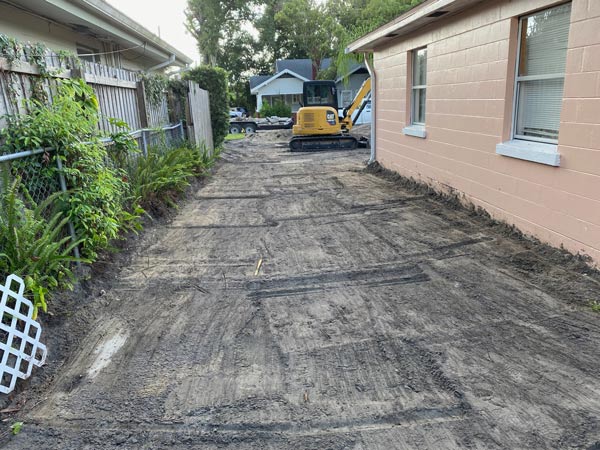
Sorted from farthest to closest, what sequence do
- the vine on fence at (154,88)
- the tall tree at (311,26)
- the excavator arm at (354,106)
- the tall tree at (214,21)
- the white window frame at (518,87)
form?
1. the tall tree at (214,21)
2. the tall tree at (311,26)
3. the excavator arm at (354,106)
4. the vine on fence at (154,88)
5. the white window frame at (518,87)

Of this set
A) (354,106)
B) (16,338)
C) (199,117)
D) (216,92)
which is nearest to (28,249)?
(16,338)

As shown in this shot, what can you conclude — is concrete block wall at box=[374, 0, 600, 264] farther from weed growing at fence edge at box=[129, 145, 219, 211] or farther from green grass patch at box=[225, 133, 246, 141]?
green grass patch at box=[225, 133, 246, 141]

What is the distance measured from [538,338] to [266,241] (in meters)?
3.40

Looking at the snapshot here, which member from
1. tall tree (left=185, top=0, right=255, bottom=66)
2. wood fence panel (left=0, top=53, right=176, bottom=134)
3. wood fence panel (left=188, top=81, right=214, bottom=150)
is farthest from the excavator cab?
tall tree (left=185, top=0, right=255, bottom=66)

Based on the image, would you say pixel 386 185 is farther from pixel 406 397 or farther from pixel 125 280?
pixel 406 397

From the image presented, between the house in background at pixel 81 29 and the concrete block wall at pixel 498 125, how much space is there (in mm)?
5546

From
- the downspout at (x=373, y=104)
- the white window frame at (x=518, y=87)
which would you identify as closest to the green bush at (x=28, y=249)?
the white window frame at (x=518, y=87)

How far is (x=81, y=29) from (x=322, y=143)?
30.7ft

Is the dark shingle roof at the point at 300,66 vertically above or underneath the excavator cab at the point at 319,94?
above

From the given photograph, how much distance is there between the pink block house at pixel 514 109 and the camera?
4.28 meters

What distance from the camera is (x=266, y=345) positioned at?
11.0ft

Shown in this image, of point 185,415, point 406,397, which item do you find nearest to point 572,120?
point 406,397

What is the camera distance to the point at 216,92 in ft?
46.1

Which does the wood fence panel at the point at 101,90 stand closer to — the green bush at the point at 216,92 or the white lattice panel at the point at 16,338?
the white lattice panel at the point at 16,338
